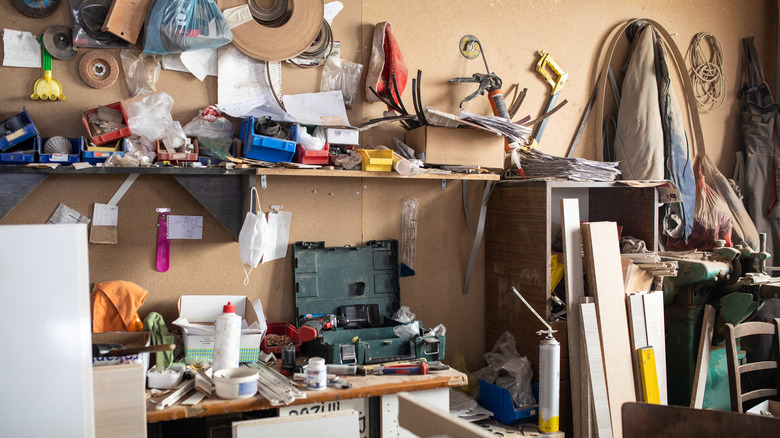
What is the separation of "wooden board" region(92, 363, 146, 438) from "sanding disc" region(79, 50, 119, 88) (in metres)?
1.21

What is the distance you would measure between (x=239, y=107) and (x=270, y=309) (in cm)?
91

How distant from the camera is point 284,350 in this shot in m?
2.34

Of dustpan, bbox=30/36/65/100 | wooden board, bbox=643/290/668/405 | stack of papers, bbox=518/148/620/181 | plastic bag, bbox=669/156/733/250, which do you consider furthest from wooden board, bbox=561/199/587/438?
dustpan, bbox=30/36/65/100

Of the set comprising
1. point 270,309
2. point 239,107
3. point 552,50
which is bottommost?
point 270,309

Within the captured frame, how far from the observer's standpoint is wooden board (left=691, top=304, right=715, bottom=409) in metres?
2.93

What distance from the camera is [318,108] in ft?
8.91

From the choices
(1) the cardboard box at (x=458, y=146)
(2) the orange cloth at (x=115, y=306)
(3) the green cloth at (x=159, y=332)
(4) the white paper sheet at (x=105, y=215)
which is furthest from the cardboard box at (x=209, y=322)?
(1) the cardboard box at (x=458, y=146)

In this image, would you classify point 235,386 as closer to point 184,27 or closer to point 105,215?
point 105,215

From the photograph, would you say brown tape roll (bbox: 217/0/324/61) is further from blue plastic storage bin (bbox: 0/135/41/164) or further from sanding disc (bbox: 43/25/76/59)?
blue plastic storage bin (bbox: 0/135/41/164)

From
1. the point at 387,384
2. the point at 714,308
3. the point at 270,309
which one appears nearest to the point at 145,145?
the point at 270,309

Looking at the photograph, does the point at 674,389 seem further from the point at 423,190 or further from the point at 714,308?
the point at 423,190

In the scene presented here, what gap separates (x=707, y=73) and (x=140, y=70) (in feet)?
10.8

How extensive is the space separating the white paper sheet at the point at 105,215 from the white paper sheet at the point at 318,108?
0.84m

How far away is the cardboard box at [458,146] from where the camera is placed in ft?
8.78
